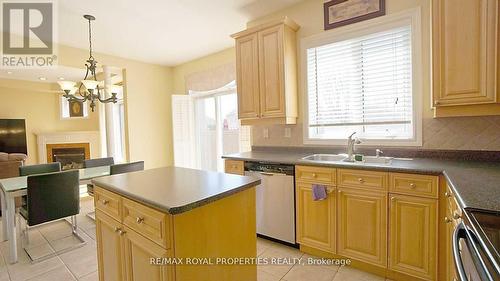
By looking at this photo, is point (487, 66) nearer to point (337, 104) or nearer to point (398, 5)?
point (398, 5)

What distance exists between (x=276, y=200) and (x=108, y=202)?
150 cm

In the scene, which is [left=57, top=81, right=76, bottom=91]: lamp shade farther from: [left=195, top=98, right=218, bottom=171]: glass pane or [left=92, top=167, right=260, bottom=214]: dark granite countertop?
[left=195, top=98, right=218, bottom=171]: glass pane

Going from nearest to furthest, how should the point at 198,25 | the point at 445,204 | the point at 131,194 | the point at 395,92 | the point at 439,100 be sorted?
1. the point at 131,194
2. the point at 445,204
3. the point at 439,100
4. the point at 395,92
5. the point at 198,25

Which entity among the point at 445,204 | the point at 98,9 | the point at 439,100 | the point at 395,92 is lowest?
the point at 445,204

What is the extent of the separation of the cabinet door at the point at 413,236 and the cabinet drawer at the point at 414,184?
4 centimetres

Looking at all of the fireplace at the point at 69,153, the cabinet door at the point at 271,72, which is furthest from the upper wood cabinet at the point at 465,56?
the fireplace at the point at 69,153

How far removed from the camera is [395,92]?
2.35 m

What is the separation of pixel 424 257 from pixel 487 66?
1406 mm

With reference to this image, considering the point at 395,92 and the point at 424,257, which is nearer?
the point at 424,257

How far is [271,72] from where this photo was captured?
276 cm

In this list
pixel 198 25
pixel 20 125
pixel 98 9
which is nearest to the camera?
pixel 98 9

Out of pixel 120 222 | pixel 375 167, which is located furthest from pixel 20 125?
pixel 375 167

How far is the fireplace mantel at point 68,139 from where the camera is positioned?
21.3 ft

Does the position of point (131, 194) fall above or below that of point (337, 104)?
below
